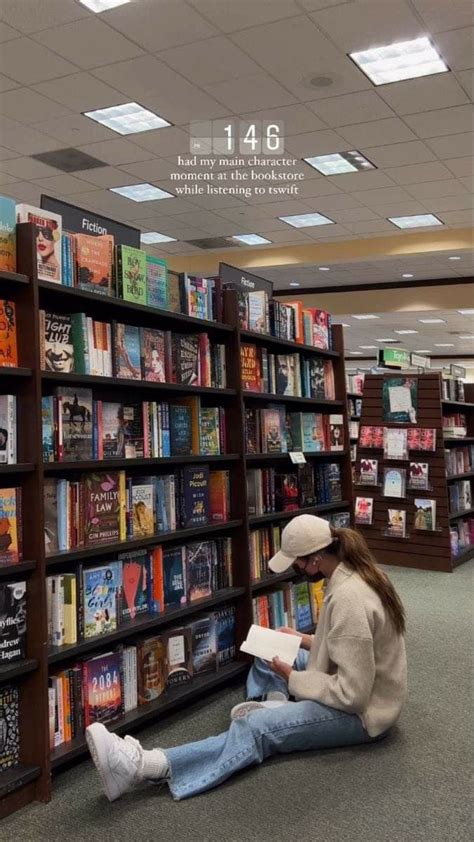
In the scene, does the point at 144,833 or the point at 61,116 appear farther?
the point at 61,116

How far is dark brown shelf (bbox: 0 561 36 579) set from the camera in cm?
236

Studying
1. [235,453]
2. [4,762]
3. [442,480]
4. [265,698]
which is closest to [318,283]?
[442,480]

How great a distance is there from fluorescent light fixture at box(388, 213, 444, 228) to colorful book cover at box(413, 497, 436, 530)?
144 inches

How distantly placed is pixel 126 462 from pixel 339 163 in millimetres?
4881

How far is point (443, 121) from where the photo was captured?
19.2ft

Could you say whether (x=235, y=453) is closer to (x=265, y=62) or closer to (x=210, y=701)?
(x=210, y=701)

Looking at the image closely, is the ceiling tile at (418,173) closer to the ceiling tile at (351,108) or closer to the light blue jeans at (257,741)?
the ceiling tile at (351,108)

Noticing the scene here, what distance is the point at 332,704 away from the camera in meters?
2.57

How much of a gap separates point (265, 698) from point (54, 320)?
187 centimetres

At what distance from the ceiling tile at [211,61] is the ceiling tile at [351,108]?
0.78 metres

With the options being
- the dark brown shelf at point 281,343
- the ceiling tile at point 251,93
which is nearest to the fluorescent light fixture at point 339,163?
the ceiling tile at point 251,93

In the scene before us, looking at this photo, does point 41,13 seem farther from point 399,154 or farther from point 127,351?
point 399,154

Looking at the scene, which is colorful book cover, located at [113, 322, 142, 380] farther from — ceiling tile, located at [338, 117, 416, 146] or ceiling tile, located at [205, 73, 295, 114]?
ceiling tile, located at [338, 117, 416, 146]

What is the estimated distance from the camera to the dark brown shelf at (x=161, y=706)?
2.58 metres
